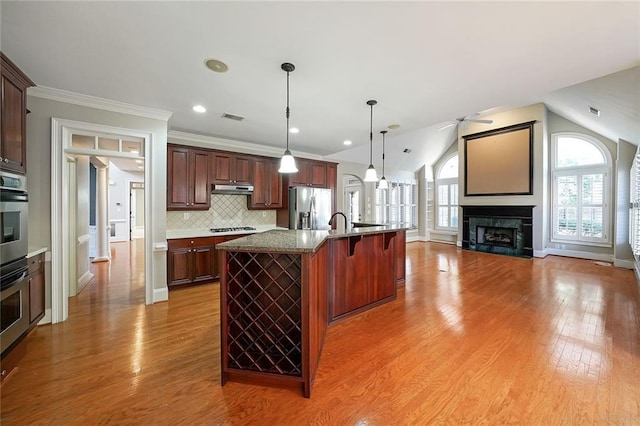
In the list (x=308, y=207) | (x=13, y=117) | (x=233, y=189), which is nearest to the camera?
(x=13, y=117)

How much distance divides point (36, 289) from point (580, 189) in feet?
33.1

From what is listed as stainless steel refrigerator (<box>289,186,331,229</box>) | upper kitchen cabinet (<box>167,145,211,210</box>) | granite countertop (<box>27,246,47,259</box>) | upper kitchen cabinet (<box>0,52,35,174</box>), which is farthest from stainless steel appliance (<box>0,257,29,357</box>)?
stainless steel refrigerator (<box>289,186,331,229</box>)

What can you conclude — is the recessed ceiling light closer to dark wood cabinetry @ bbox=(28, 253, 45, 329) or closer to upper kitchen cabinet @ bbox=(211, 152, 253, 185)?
upper kitchen cabinet @ bbox=(211, 152, 253, 185)

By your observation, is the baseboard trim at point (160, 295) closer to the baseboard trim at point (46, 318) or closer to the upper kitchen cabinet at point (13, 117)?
the baseboard trim at point (46, 318)

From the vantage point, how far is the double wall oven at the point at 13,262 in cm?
204

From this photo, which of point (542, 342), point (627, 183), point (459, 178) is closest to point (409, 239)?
point (459, 178)

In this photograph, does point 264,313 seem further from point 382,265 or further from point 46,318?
point 46,318

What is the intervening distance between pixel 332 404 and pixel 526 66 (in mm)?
3197

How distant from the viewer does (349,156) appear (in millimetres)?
7227

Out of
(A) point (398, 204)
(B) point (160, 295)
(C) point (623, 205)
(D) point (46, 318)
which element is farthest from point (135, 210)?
(C) point (623, 205)

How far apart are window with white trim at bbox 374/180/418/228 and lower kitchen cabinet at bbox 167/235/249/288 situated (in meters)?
5.26

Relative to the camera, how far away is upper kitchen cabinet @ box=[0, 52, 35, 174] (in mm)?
2144

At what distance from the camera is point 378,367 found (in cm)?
209

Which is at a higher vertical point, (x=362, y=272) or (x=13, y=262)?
(x=13, y=262)
